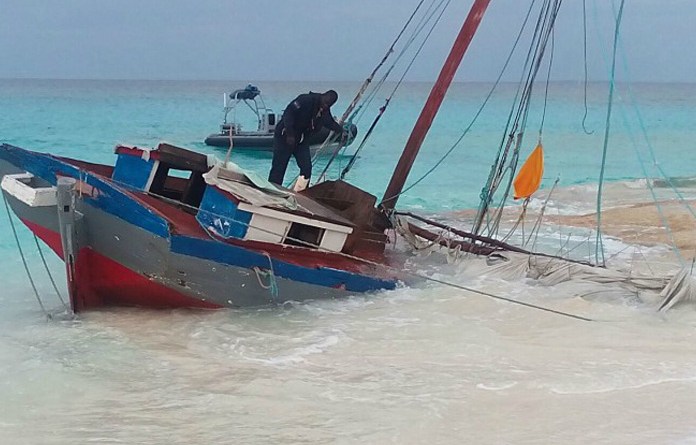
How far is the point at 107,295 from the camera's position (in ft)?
25.9

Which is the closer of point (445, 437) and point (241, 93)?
point (445, 437)

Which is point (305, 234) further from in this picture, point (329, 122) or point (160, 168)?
point (329, 122)

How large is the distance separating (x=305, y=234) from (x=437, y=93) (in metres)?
2.73

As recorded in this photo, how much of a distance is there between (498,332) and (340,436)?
275 centimetres

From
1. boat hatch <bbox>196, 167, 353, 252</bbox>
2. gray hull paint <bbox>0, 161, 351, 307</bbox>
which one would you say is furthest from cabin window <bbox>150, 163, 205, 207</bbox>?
gray hull paint <bbox>0, 161, 351, 307</bbox>

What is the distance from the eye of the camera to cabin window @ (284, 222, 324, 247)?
8.01 meters

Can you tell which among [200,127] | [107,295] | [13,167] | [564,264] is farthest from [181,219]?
[200,127]

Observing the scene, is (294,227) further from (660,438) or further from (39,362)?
(660,438)

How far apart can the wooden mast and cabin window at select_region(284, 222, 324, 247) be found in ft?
5.36

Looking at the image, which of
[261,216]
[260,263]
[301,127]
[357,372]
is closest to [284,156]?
[301,127]

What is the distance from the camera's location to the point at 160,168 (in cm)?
837

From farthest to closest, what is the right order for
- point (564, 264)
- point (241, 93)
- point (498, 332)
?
1. point (241, 93)
2. point (564, 264)
3. point (498, 332)

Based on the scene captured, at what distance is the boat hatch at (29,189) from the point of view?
7176 mm

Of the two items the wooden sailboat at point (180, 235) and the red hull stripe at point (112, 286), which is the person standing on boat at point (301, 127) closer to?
the wooden sailboat at point (180, 235)
